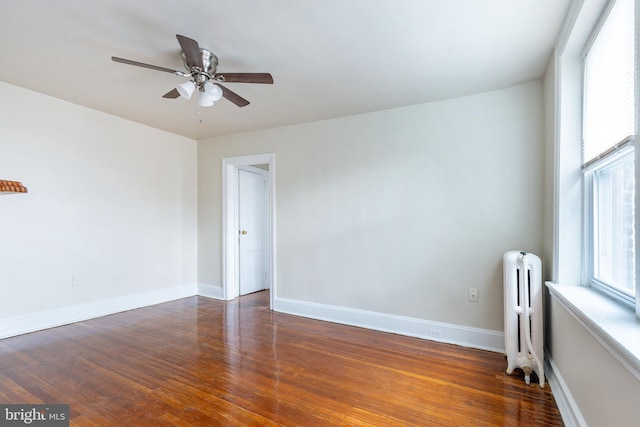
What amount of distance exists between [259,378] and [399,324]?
5.42 ft

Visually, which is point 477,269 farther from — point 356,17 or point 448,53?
point 356,17

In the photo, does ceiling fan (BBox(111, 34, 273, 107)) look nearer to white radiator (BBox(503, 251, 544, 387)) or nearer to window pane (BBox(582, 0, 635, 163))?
window pane (BBox(582, 0, 635, 163))

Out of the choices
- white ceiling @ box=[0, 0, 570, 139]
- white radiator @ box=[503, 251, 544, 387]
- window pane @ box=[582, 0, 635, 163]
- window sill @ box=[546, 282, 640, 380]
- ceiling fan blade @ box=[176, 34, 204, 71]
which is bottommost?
white radiator @ box=[503, 251, 544, 387]

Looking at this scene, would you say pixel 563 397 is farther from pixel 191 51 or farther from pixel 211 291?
pixel 211 291

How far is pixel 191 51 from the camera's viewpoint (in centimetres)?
201

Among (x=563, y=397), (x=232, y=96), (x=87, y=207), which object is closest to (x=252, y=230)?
(x=87, y=207)

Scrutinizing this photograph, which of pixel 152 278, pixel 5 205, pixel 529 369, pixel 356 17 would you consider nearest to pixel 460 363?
pixel 529 369

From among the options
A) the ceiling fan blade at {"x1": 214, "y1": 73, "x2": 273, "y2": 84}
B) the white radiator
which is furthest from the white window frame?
the ceiling fan blade at {"x1": 214, "y1": 73, "x2": 273, "y2": 84}

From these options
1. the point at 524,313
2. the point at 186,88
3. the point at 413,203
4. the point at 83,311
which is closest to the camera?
the point at 186,88

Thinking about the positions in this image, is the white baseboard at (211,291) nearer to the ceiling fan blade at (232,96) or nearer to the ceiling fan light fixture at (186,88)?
the ceiling fan blade at (232,96)

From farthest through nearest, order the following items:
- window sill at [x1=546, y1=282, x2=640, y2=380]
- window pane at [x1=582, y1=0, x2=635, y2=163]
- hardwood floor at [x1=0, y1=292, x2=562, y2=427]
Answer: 1. hardwood floor at [x1=0, y1=292, x2=562, y2=427]
2. window pane at [x1=582, y1=0, x2=635, y2=163]
3. window sill at [x1=546, y1=282, x2=640, y2=380]

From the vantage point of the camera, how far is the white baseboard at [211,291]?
4809mm

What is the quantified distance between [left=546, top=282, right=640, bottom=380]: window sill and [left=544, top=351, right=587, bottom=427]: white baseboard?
0.53m

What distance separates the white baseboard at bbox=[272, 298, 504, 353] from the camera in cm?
303
